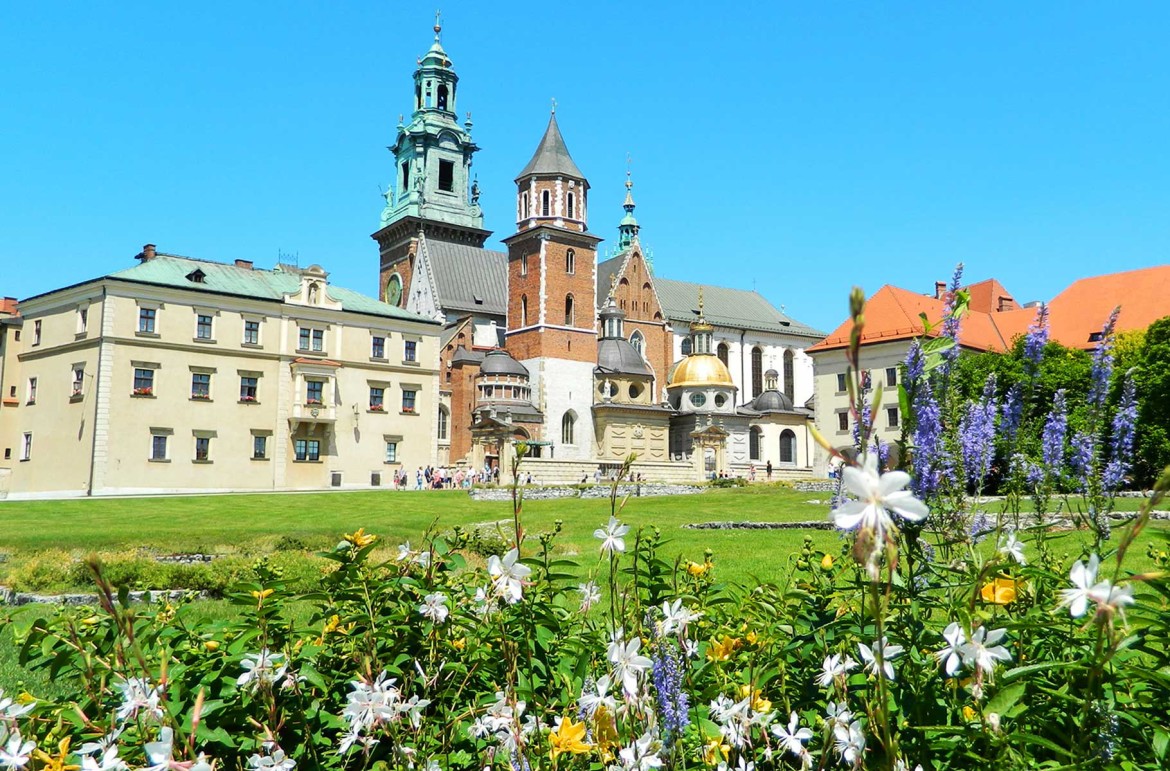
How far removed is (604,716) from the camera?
2287mm

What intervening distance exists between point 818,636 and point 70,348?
45.7 m

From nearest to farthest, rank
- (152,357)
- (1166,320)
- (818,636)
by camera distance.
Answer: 1. (818,636)
2. (1166,320)
3. (152,357)

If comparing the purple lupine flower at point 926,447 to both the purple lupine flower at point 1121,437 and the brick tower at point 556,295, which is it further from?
the brick tower at point 556,295

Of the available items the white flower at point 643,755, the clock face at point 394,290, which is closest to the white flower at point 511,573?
the white flower at point 643,755

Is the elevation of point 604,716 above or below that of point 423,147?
below

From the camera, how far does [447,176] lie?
77438 millimetres

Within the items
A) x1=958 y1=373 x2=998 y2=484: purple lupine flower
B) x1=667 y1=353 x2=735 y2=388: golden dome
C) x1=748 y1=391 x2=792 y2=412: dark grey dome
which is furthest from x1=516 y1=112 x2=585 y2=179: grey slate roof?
x1=958 y1=373 x2=998 y2=484: purple lupine flower

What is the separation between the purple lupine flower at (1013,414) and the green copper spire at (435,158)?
7174 centimetres

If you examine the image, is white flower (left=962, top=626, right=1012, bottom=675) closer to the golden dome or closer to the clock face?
the golden dome

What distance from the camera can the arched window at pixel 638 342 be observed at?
2609 inches

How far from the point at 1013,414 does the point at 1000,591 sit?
1.70 metres

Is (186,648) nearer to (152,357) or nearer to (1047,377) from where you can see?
(1047,377)

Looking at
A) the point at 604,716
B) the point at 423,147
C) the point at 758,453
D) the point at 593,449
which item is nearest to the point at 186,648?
the point at 604,716

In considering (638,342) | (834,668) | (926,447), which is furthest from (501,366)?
(834,668)
